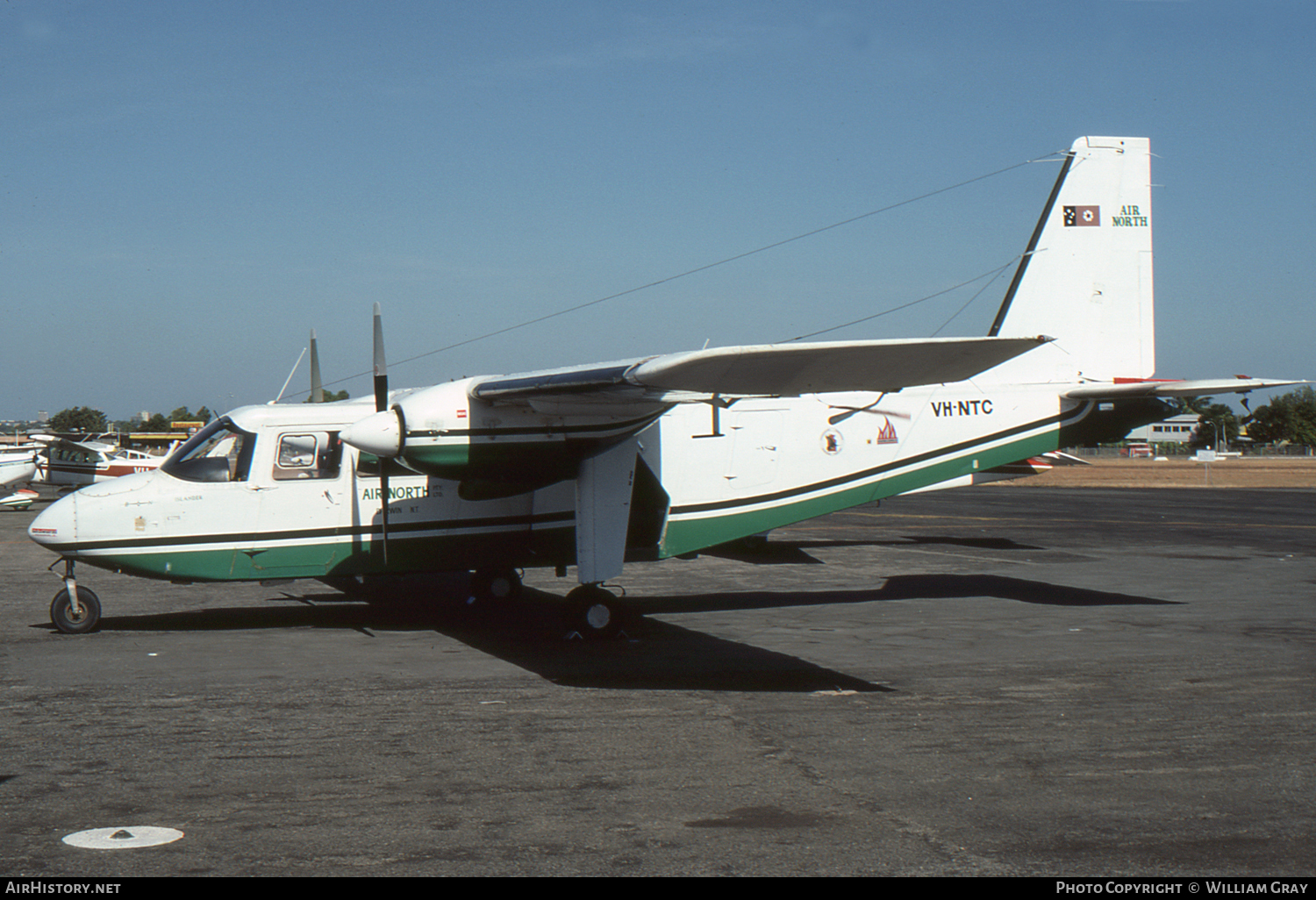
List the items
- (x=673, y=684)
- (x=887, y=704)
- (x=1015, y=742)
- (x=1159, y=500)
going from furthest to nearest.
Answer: (x=1159, y=500)
(x=673, y=684)
(x=887, y=704)
(x=1015, y=742)

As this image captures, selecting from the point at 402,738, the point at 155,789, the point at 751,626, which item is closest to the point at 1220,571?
the point at 751,626

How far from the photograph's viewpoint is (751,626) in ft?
→ 40.3

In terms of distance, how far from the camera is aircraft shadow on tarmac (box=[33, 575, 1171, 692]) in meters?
9.34

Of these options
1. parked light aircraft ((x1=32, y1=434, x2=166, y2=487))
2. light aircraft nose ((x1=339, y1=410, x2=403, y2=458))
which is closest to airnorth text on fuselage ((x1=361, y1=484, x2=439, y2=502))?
light aircraft nose ((x1=339, y1=410, x2=403, y2=458))

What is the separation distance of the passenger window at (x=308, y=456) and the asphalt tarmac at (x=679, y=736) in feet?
6.17

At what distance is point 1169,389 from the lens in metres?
13.1

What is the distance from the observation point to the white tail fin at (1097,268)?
14.9m

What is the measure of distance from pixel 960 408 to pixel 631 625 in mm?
5644

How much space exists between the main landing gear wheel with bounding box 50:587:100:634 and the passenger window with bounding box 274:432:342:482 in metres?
2.53

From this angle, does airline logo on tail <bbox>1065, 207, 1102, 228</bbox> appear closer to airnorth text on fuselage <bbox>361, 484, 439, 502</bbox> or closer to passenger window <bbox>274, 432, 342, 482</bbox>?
airnorth text on fuselage <bbox>361, 484, 439, 502</bbox>

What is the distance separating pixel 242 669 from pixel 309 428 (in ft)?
11.2

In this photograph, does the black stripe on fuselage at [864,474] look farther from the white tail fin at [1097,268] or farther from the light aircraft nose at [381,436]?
the light aircraft nose at [381,436]

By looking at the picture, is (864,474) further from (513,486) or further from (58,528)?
(58,528)
